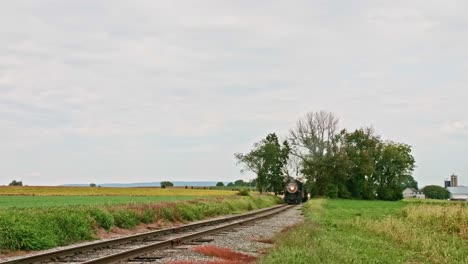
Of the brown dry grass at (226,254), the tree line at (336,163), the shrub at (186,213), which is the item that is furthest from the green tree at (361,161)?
the brown dry grass at (226,254)

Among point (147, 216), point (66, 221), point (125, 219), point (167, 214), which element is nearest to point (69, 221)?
point (66, 221)

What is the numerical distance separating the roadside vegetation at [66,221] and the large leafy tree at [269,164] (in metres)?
71.9

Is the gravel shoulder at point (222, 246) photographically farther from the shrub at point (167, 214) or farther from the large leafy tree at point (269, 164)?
the large leafy tree at point (269, 164)

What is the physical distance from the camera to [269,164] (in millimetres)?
103062

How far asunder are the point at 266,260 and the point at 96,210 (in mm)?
11903

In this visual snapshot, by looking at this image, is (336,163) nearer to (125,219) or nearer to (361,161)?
(361,161)

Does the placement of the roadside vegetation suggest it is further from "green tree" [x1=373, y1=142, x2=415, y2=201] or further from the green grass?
"green tree" [x1=373, y1=142, x2=415, y2=201]

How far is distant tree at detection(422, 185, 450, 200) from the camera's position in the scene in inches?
7218

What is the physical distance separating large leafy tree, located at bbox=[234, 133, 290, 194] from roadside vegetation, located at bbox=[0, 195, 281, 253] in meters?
71.9

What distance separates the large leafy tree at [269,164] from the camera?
102750 millimetres

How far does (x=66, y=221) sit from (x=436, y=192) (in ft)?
596

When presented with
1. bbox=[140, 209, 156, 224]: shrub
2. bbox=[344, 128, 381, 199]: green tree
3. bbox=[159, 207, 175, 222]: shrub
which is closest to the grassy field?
bbox=[159, 207, 175, 222]: shrub

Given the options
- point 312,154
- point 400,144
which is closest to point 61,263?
point 312,154

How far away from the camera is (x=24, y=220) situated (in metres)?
16.9
